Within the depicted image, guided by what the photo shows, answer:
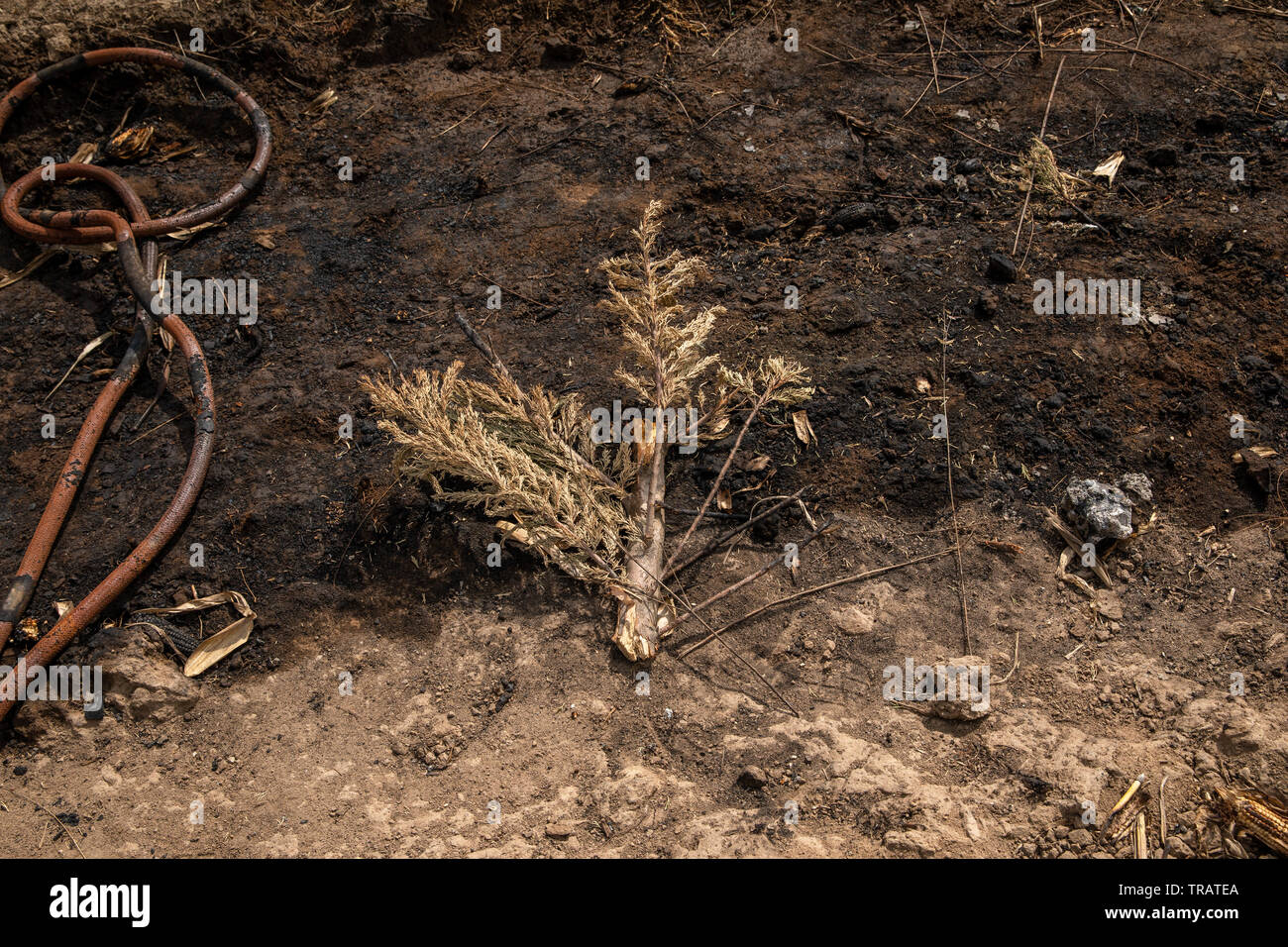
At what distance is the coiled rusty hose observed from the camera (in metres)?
3.84

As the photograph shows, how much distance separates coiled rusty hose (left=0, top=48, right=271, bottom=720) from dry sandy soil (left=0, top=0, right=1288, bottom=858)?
12 centimetres

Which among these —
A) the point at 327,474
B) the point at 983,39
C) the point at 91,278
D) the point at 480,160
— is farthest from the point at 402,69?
the point at 983,39

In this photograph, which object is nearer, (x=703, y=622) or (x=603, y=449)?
(x=703, y=622)

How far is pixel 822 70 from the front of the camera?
219 inches

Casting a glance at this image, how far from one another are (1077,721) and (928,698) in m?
0.55

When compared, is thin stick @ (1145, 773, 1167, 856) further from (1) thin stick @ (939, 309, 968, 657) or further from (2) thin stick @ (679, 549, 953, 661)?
(2) thin stick @ (679, 549, 953, 661)

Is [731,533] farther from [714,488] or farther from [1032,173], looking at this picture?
[1032,173]

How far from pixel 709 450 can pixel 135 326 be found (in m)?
3.36

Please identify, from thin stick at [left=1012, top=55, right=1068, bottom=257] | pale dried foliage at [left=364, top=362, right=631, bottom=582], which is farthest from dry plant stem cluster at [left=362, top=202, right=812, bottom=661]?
thin stick at [left=1012, top=55, right=1068, bottom=257]

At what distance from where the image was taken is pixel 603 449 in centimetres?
404

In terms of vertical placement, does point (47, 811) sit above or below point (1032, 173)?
below

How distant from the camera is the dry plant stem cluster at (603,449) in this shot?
349cm

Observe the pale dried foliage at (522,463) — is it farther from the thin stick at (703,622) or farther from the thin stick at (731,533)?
the thin stick at (731,533)

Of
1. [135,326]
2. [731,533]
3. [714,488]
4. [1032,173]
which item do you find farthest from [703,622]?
[135,326]
